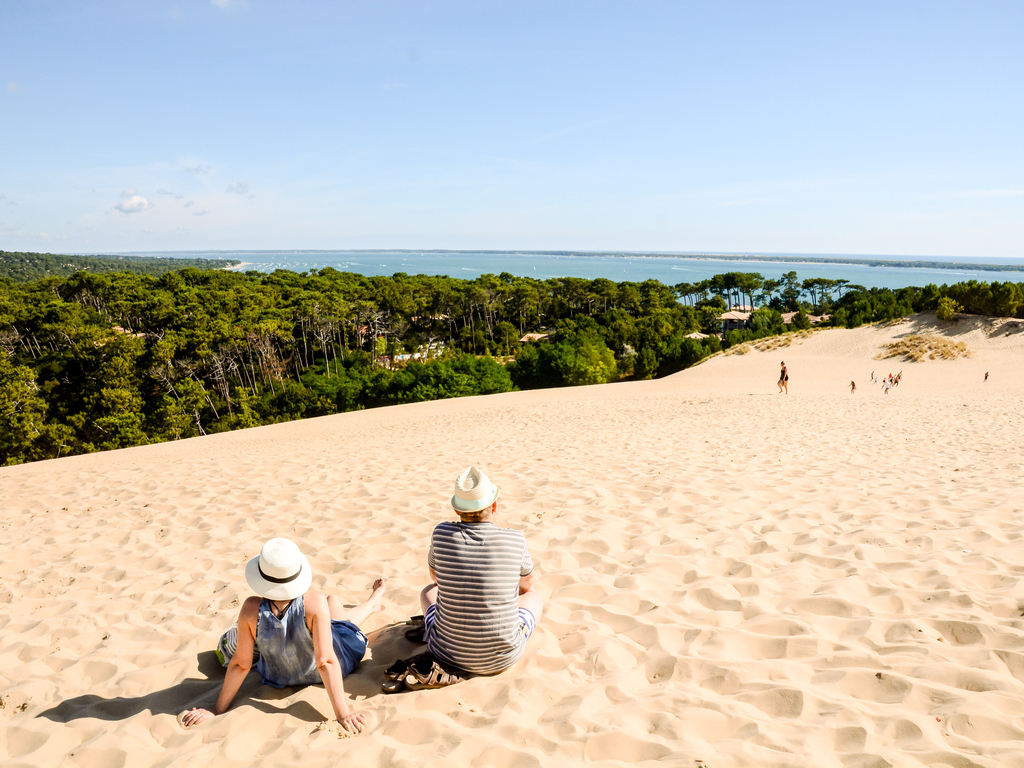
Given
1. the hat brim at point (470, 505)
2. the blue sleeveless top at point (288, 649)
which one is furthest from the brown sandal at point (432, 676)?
the hat brim at point (470, 505)

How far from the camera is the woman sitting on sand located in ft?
9.68

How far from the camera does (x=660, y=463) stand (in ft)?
27.9

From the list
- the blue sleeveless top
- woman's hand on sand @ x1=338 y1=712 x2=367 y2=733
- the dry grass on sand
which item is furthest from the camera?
the dry grass on sand

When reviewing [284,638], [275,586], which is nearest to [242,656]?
[284,638]

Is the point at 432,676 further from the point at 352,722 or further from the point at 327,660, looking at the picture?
the point at 327,660

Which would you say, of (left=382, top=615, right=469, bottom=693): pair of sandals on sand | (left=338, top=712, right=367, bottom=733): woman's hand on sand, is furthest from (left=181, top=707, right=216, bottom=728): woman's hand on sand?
(left=382, top=615, right=469, bottom=693): pair of sandals on sand

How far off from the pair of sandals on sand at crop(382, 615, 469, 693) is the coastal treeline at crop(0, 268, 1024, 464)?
29.7m

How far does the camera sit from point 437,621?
3.37 m

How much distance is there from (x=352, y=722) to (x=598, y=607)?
6.21 feet

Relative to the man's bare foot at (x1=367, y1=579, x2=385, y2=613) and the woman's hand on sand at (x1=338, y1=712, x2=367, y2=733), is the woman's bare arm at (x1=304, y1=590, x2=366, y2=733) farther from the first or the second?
the man's bare foot at (x1=367, y1=579, x2=385, y2=613)

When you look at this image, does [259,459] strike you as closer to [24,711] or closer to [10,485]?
[10,485]

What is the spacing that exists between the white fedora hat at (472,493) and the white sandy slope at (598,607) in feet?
3.42

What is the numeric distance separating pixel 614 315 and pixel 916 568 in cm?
5941

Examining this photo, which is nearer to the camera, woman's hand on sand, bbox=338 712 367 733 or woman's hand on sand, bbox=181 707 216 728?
woman's hand on sand, bbox=338 712 367 733
